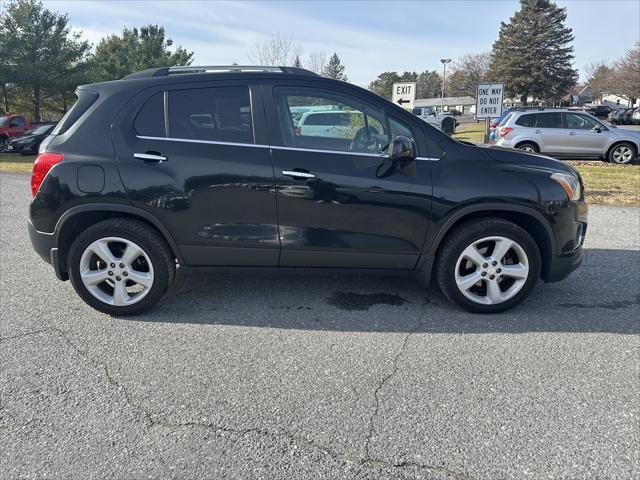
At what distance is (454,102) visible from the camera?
97125 millimetres

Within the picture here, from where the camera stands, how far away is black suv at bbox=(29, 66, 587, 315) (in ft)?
11.1

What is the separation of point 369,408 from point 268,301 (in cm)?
163

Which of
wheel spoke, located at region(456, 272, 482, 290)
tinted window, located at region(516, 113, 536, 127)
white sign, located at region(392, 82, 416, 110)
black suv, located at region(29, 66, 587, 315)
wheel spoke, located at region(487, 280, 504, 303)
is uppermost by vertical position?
white sign, located at region(392, 82, 416, 110)

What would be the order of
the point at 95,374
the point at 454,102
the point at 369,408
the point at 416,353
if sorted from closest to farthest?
the point at 369,408 < the point at 95,374 < the point at 416,353 < the point at 454,102

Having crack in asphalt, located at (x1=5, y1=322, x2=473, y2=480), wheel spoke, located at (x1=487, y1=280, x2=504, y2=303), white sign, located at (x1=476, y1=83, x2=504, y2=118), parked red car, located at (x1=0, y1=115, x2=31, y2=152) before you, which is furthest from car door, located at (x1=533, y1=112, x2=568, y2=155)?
parked red car, located at (x1=0, y1=115, x2=31, y2=152)

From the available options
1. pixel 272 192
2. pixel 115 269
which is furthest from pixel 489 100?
pixel 115 269

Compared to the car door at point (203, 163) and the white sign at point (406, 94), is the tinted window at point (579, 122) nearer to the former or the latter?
the white sign at point (406, 94)

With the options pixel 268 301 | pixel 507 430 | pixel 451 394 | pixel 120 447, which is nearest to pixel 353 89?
pixel 268 301

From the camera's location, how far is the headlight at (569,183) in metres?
3.56

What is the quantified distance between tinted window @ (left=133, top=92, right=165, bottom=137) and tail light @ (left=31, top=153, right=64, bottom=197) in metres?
0.62

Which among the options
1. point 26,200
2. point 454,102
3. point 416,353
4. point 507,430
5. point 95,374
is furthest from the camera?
point 454,102

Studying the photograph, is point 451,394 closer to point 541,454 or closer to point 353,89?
point 541,454

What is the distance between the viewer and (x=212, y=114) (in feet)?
11.4

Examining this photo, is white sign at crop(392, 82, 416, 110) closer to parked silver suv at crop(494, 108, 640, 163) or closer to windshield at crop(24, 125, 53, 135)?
parked silver suv at crop(494, 108, 640, 163)
